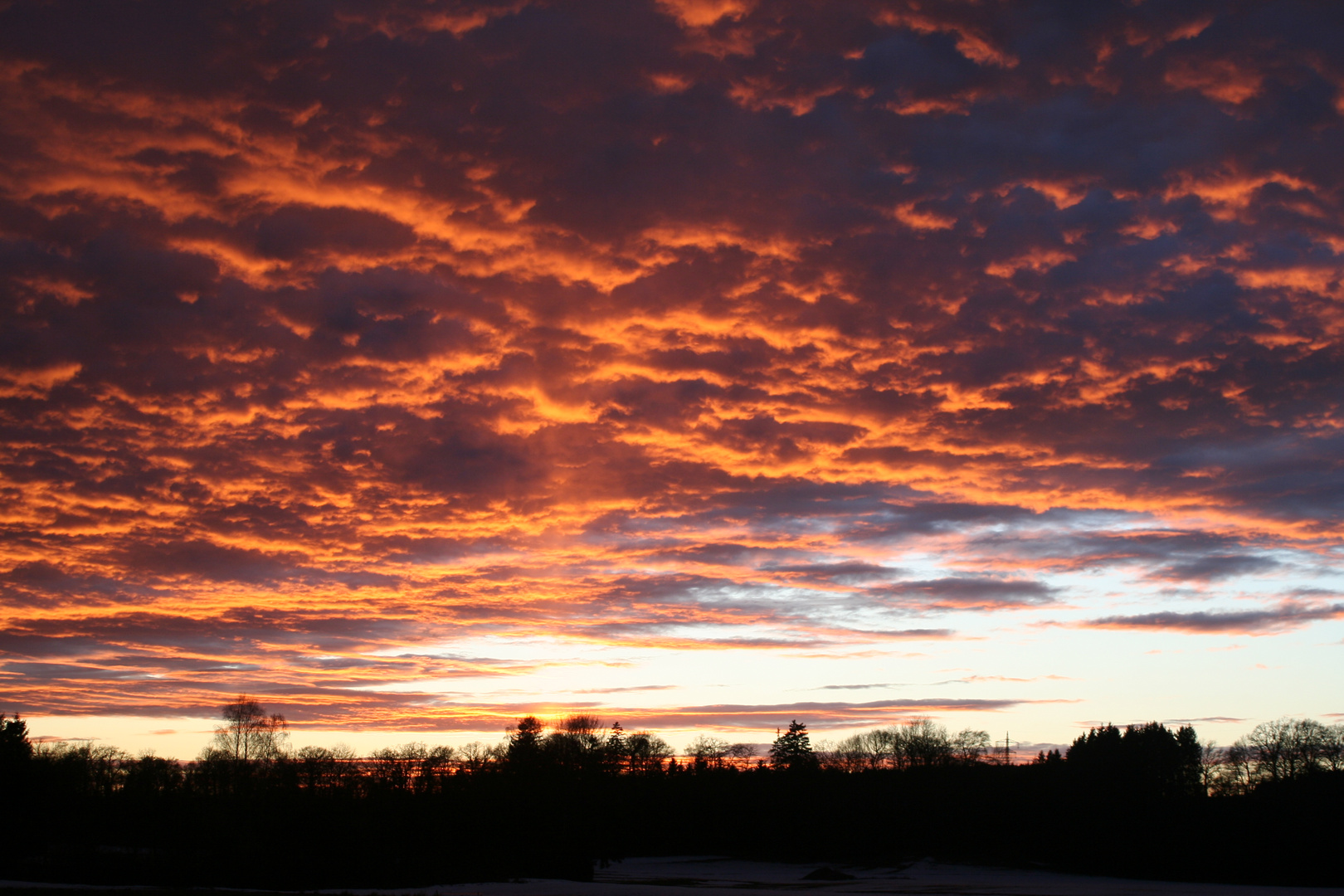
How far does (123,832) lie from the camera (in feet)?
199

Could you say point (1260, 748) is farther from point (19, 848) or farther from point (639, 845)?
point (19, 848)

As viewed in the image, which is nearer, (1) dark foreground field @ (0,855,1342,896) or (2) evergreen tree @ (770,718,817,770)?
(1) dark foreground field @ (0,855,1342,896)

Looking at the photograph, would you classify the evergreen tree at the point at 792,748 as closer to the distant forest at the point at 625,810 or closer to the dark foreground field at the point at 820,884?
the distant forest at the point at 625,810

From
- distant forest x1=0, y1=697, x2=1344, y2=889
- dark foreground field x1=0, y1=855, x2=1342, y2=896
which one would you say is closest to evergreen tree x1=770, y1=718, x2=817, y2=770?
distant forest x1=0, y1=697, x2=1344, y2=889

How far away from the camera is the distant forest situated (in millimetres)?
52531

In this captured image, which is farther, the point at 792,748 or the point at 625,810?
the point at 792,748

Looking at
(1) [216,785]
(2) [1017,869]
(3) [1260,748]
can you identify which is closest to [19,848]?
(1) [216,785]

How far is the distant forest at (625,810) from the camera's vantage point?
5253cm

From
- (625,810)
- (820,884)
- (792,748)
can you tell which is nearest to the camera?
(820,884)

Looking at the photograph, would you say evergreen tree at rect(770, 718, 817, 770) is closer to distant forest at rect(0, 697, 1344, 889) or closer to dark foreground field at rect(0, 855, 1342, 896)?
distant forest at rect(0, 697, 1344, 889)

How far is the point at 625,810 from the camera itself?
4035 inches

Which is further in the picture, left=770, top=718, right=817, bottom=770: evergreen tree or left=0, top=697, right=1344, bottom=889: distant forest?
left=770, top=718, right=817, bottom=770: evergreen tree

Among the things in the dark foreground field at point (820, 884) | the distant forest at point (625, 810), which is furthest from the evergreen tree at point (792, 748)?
the dark foreground field at point (820, 884)

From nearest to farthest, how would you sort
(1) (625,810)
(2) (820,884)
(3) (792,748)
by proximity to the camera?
(2) (820,884), (1) (625,810), (3) (792,748)
